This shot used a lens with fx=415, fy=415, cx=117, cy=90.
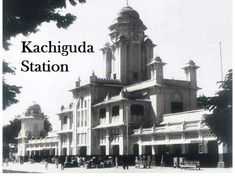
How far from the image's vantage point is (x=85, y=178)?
57.5 ft

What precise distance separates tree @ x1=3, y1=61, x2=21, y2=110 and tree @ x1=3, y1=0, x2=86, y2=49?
1.77 metres

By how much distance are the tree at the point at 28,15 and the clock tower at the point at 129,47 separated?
2029 inches

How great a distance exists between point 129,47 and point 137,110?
14741 mm

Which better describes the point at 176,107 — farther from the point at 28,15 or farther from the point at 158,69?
the point at 28,15

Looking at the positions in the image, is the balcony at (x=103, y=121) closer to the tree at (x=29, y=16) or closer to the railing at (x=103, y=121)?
the railing at (x=103, y=121)

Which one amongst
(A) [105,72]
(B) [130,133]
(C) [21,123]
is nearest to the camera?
(B) [130,133]

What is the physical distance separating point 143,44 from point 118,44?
4.60m

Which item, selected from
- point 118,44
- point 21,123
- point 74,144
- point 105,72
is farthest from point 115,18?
point 21,123

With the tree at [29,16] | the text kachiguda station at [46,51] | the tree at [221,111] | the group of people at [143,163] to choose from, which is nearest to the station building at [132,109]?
the group of people at [143,163]

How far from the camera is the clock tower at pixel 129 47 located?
227ft

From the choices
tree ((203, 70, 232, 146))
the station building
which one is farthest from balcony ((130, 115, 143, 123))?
tree ((203, 70, 232, 146))

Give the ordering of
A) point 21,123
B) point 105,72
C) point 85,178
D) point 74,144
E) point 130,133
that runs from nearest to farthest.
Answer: point 85,178 < point 130,133 < point 74,144 < point 105,72 < point 21,123

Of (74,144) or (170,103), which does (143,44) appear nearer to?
(170,103)

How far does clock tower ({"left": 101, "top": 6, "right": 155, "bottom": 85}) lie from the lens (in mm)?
69062
